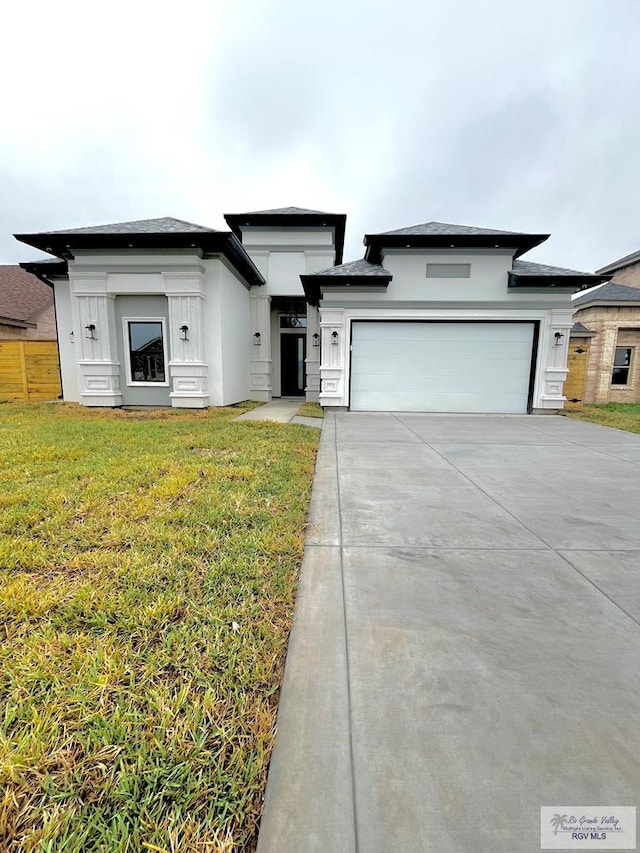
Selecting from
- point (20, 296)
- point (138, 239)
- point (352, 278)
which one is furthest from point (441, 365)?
point (20, 296)

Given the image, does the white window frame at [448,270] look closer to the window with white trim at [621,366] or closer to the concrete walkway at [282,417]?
the concrete walkway at [282,417]

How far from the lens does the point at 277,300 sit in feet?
43.5

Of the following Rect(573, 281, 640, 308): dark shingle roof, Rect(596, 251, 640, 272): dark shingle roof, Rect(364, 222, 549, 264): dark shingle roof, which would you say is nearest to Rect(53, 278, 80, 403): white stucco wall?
Rect(364, 222, 549, 264): dark shingle roof

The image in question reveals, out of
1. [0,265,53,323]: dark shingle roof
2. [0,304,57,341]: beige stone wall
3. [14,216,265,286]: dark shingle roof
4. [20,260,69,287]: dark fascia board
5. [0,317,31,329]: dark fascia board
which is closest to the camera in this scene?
[14,216,265,286]: dark shingle roof

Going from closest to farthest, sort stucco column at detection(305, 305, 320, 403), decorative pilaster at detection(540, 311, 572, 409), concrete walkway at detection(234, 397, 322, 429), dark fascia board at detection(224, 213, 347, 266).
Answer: concrete walkway at detection(234, 397, 322, 429) < decorative pilaster at detection(540, 311, 572, 409) < dark fascia board at detection(224, 213, 347, 266) < stucco column at detection(305, 305, 320, 403)

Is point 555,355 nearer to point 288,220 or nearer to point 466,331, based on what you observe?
point 466,331

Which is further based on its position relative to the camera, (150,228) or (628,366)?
(628,366)

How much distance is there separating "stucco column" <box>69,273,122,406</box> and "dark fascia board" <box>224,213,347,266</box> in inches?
196

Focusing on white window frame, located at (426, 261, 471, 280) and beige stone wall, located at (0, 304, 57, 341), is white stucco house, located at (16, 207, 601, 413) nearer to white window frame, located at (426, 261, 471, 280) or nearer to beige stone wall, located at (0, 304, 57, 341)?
white window frame, located at (426, 261, 471, 280)

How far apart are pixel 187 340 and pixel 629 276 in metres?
20.5

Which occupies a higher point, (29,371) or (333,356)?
(333,356)

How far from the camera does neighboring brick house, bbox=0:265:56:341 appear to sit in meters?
17.6

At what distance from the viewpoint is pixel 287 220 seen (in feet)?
40.3

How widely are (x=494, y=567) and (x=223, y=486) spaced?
2417 millimetres
